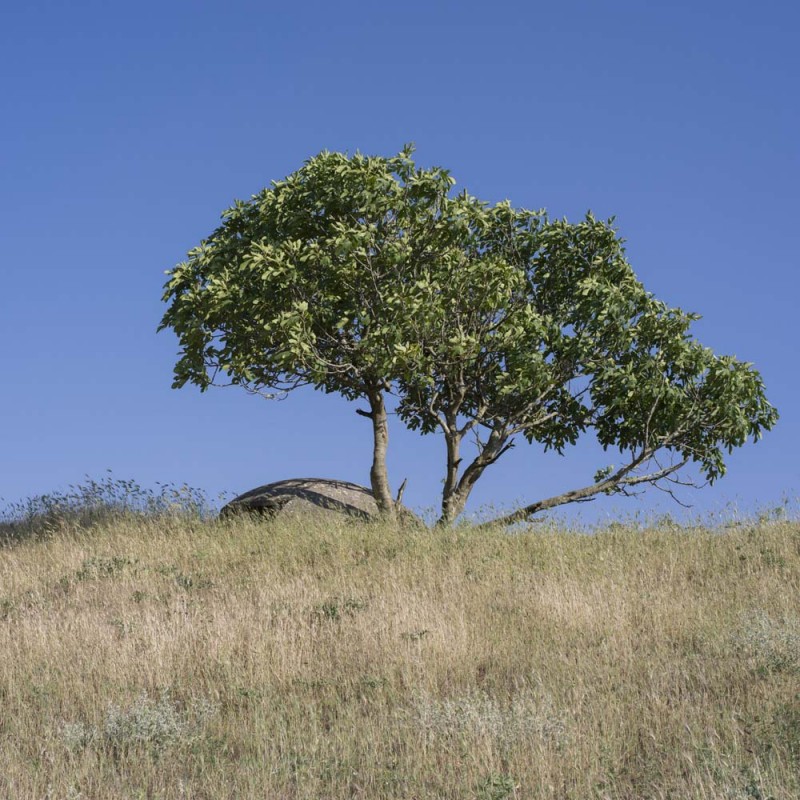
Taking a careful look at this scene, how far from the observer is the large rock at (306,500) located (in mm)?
23328

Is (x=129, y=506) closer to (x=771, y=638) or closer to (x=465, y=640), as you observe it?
(x=465, y=640)

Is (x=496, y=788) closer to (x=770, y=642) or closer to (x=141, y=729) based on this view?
(x=141, y=729)

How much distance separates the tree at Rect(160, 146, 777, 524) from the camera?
2067 cm

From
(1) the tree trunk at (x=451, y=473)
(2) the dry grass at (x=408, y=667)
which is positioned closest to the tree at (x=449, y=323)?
(1) the tree trunk at (x=451, y=473)

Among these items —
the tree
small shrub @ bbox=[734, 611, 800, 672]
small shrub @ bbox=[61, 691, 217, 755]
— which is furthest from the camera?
the tree

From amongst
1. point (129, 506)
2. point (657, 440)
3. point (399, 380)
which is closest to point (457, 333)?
point (399, 380)

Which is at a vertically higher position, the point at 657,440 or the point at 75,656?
the point at 657,440

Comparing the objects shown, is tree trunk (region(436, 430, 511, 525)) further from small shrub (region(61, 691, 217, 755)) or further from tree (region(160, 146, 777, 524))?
small shrub (region(61, 691, 217, 755))

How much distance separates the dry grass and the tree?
4.86 metres

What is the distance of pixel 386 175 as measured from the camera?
2069 cm

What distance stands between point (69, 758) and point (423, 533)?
1111cm

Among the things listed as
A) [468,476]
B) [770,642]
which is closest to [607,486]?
[468,476]

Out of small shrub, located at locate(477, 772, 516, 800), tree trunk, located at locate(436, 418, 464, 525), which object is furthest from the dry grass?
tree trunk, located at locate(436, 418, 464, 525)

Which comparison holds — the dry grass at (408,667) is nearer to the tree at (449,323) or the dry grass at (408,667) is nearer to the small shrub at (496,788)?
the small shrub at (496,788)
